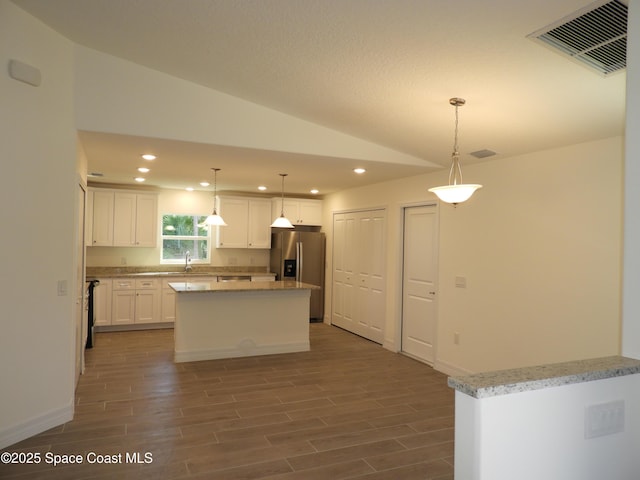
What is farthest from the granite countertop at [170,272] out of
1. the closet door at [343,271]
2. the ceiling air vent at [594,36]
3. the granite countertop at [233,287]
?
the ceiling air vent at [594,36]

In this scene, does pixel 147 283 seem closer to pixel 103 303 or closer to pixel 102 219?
pixel 103 303

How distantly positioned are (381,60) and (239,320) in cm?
375

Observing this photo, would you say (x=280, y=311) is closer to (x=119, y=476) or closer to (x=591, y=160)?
(x=119, y=476)

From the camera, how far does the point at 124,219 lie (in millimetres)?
7113

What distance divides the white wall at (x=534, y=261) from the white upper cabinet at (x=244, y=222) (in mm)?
3536

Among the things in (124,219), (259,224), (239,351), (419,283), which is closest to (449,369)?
(419,283)

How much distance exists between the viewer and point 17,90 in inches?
120

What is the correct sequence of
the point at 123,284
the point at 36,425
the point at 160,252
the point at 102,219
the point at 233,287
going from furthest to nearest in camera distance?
the point at 160,252 < the point at 102,219 < the point at 123,284 < the point at 233,287 < the point at 36,425

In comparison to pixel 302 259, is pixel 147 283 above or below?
below

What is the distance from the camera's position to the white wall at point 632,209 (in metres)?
1.64

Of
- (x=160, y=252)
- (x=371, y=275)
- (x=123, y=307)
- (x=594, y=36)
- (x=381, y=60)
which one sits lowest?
(x=123, y=307)

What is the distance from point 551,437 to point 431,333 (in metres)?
3.97

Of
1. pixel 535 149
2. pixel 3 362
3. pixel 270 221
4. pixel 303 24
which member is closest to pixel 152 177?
pixel 270 221

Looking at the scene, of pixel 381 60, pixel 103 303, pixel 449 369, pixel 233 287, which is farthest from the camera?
pixel 103 303
